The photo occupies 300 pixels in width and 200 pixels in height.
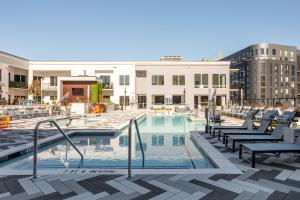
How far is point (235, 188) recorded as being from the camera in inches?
169

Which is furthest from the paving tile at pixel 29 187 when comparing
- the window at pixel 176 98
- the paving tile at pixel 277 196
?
the window at pixel 176 98

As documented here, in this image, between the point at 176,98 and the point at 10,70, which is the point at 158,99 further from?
the point at 10,70

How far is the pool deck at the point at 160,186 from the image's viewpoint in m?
4.01

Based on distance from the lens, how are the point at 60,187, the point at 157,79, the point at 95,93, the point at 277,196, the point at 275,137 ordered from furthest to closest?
the point at 157,79 → the point at 95,93 → the point at 275,137 → the point at 60,187 → the point at 277,196

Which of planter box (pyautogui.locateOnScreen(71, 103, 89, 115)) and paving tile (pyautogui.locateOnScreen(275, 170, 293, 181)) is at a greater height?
planter box (pyautogui.locateOnScreen(71, 103, 89, 115))

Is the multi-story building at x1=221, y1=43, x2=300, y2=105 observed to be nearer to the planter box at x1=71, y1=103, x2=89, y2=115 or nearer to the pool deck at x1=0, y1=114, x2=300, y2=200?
the planter box at x1=71, y1=103, x2=89, y2=115

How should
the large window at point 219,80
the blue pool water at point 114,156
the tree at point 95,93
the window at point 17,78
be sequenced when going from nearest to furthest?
the blue pool water at point 114,156
the tree at point 95,93
the window at point 17,78
the large window at point 219,80

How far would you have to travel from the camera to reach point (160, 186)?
4.40 metres

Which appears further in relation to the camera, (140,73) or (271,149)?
(140,73)

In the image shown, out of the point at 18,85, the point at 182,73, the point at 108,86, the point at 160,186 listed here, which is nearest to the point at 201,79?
the point at 182,73

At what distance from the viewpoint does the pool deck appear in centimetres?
401

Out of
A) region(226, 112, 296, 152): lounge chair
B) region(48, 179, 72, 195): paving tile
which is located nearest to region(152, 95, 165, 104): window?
region(226, 112, 296, 152): lounge chair

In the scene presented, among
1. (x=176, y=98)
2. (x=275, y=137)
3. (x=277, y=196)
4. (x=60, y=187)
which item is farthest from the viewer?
(x=176, y=98)

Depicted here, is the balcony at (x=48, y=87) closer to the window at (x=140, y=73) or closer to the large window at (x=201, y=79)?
the window at (x=140, y=73)
